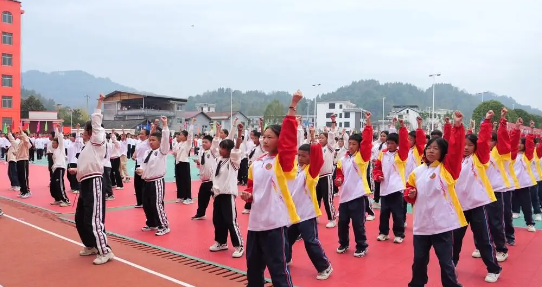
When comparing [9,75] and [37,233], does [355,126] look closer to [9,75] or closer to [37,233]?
[9,75]

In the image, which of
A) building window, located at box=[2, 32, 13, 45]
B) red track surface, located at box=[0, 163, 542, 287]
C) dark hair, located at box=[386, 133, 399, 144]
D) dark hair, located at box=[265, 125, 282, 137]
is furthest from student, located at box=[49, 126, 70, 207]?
building window, located at box=[2, 32, 13, 45]

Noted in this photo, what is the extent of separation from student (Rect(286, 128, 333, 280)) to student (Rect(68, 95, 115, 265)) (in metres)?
2.28

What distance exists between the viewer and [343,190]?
226 inches

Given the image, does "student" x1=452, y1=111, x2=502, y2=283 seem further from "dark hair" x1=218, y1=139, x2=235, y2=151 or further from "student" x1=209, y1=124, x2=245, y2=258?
"dark hair" x1=218, y1=139, x2=235, y2=151

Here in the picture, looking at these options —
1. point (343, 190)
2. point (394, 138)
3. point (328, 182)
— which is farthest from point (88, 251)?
point (394, 138)

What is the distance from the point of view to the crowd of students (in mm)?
3592

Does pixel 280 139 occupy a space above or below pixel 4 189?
above

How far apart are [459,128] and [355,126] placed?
57.0 meters

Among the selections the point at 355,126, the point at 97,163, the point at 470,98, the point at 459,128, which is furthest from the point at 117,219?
the point at 470,98

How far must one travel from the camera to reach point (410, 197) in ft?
13.3

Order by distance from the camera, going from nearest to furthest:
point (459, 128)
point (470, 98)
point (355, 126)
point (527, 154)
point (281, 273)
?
point (281, 273) < point (459, 128) < point (527, 154) < point (355, 126) < point (470, 98)

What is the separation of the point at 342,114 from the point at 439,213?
191 feet

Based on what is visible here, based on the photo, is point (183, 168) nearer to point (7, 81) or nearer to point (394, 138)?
point (394, 138)

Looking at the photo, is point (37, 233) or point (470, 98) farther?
point (470, 98)
